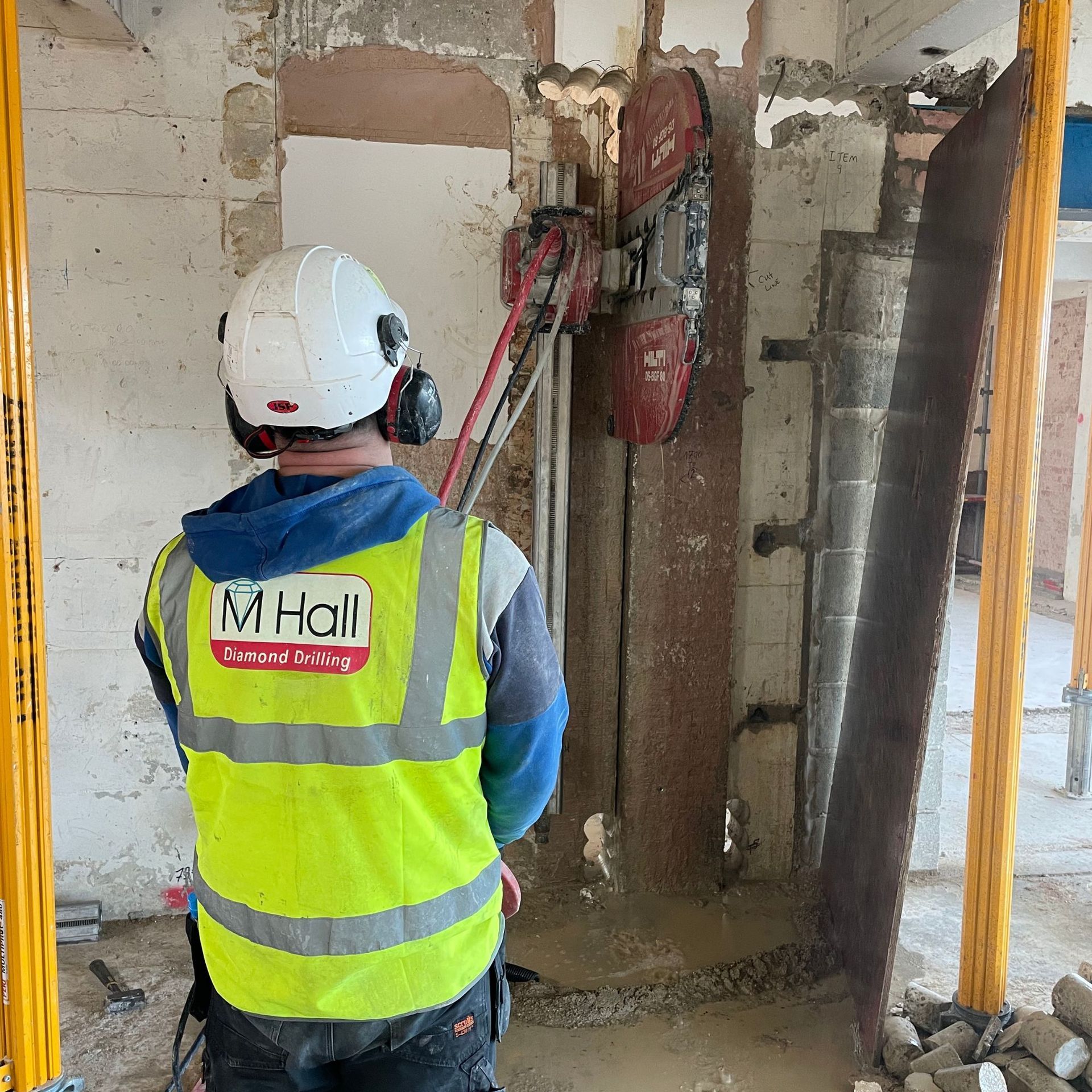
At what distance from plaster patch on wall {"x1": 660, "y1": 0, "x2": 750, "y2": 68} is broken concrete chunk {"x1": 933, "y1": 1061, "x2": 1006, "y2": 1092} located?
9.11ft

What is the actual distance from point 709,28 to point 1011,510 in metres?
1.68

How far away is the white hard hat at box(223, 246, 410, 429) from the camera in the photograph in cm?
125

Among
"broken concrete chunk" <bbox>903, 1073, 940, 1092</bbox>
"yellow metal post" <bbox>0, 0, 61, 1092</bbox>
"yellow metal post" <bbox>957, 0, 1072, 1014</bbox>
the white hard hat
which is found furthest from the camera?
"broken concrete chunk" <bbox>903, 1073, 940, 1092</bbox>

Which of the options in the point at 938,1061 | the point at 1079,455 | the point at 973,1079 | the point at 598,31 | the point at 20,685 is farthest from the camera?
the point at 1079,455

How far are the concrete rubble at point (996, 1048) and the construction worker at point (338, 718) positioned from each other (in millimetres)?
1486

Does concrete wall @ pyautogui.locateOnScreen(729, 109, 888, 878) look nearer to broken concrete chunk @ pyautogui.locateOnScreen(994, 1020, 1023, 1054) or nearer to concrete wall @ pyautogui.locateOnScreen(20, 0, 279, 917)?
broken concrete chunk @ pyautogui.locateOnScreen(994, 1020, 1023, 1054)

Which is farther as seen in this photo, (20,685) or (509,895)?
(20,685)

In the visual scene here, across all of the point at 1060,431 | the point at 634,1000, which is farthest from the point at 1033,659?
the point at 634,1000

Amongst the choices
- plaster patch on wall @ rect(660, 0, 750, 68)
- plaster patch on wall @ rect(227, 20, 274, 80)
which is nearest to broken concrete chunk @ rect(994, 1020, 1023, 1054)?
plaster patch on wall @ rect(660, 0, 750, 68)

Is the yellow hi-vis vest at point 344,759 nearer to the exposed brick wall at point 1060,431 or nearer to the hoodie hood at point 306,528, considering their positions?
the hoodie hood at point 306,528

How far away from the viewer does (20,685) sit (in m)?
1.95

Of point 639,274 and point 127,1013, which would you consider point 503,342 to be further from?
point 127,1013

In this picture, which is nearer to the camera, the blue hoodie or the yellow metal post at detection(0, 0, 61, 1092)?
the blue hoodie

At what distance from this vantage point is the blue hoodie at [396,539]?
113cm
